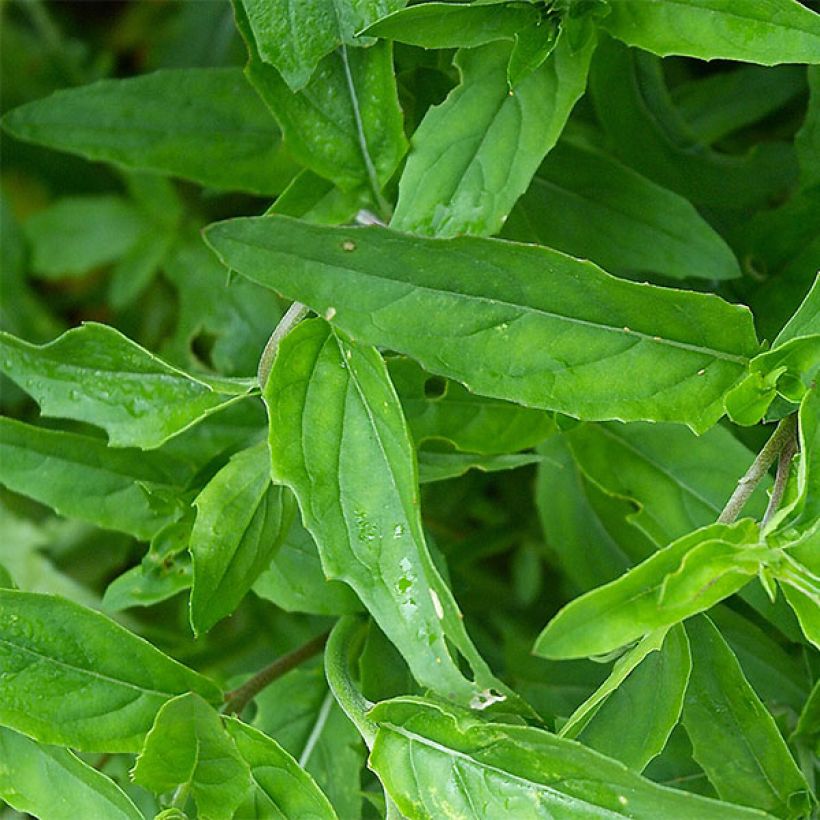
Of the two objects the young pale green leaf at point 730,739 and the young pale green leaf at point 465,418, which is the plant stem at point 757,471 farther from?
the young pale green leaf at point 465,418

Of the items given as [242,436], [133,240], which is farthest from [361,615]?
[133,240]

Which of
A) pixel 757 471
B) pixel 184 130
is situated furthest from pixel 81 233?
pixel 757 471

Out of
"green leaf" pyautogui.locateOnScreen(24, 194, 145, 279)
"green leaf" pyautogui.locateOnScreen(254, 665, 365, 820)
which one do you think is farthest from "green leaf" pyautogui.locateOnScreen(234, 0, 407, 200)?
"green leaf" pyautogui.locateOnScreen(24, 194, 145, 279)

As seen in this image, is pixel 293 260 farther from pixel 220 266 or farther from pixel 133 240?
pixel 133 240

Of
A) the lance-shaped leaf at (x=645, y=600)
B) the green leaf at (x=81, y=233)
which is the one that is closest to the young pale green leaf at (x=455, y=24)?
the lance-shaped leaf at (x=645, y=600)

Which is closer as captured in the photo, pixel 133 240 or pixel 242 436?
pixel 242 436
